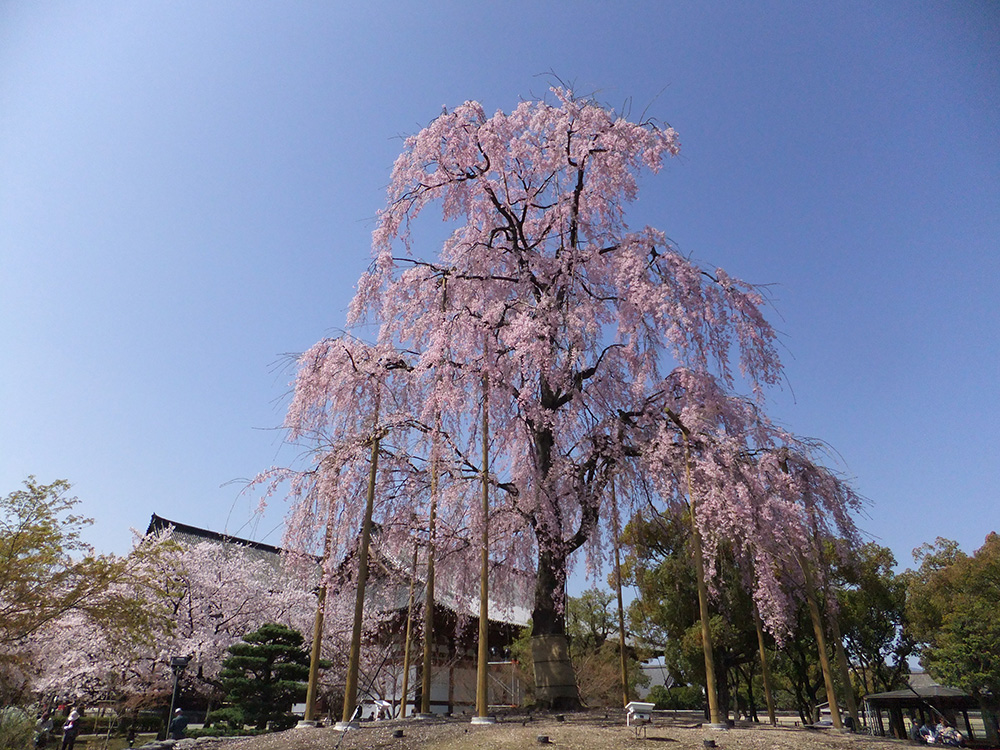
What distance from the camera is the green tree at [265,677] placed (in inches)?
728

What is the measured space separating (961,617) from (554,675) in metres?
22.9

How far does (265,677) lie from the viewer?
18797mm

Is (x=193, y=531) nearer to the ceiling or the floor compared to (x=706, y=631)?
nearer to the ceiling

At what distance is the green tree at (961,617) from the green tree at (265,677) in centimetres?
2614

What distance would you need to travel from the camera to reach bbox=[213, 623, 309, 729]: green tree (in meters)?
18.5

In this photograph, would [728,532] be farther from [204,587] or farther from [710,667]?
[204,587]

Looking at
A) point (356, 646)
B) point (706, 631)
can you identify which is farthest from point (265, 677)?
point (706, 631)

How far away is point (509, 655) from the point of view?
35125mm

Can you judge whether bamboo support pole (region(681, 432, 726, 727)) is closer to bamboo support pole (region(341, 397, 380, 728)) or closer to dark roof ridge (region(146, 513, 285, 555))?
bamboo support pole (region(341, 397, 380, 728))

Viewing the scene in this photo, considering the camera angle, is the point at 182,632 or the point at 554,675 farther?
the point at 182,632

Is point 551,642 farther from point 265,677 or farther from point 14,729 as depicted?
point 14,729

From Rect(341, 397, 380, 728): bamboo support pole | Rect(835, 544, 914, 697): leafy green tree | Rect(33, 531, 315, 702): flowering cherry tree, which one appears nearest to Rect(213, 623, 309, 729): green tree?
Rect(33, 531, 315, 702): flowering cherry tree

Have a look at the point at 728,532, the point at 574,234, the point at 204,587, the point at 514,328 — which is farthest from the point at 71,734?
the point at 574,234

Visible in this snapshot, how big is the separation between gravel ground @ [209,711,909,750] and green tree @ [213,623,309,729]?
27.0ft
